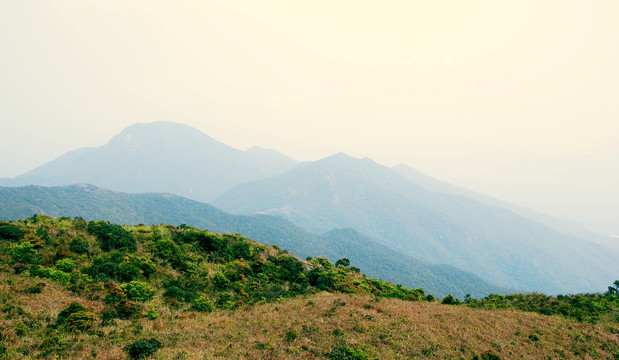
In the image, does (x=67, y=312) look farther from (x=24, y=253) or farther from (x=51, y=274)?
(x=24, y=253)

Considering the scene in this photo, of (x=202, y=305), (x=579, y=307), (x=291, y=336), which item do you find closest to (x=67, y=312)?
(x=202, y=305)

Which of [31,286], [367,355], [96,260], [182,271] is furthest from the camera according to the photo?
[182,271]

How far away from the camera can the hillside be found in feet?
50.4

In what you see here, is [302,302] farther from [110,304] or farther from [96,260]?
[96,260]

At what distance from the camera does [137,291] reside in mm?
22359

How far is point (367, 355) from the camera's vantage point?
629 inches

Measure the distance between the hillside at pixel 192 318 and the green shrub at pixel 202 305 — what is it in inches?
3.3

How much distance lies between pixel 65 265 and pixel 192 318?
12.4 meters

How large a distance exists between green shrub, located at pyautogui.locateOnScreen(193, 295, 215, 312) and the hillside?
0.08 meters

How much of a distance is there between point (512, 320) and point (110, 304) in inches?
1271

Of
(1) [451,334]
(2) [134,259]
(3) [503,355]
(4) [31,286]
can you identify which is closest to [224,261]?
(2) [134,259]

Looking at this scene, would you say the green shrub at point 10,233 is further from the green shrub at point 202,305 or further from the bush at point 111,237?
the green shrub at point 202,305

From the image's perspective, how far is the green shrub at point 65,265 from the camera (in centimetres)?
2277

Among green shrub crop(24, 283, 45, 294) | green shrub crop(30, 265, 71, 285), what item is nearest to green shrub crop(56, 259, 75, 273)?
green shrub crop(30, 265, 71, 285)
